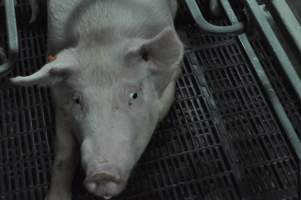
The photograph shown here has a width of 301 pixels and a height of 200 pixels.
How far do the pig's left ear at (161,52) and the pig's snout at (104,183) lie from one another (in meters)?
0.36

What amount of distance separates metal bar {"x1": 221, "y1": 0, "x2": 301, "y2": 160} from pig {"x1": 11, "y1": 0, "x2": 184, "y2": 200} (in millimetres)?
396

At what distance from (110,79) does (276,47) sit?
0.53 meters

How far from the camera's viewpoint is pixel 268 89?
5.82ft

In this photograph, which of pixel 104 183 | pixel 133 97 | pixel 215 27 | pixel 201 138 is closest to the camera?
pixel 104 183

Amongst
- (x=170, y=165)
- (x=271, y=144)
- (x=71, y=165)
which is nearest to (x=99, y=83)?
(x=71, y=165)

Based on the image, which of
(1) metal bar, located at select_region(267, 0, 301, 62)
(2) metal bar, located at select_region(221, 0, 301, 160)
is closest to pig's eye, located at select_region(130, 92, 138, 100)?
(1) metal bar, located at select_region(267, 0, 301, 62)

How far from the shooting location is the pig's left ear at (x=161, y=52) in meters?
1.37

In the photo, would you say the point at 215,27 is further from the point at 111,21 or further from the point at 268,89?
the point at 111,21

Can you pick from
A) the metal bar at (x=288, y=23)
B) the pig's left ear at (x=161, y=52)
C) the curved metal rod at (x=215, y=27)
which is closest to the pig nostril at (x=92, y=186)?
the pig's left ear at (x=161, y=52)

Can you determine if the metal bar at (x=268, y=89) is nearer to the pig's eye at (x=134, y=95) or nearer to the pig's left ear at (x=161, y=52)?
the pig's left ear at (x=161, y=52)

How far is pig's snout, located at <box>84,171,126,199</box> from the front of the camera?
48.6 inches

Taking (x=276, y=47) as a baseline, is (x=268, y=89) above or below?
below

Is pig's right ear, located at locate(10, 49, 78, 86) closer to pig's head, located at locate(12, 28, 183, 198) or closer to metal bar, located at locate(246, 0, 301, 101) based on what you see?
pig's head, located at locate(12, 28, 183, 198)

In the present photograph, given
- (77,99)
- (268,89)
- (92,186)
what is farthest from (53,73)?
(268,89)
